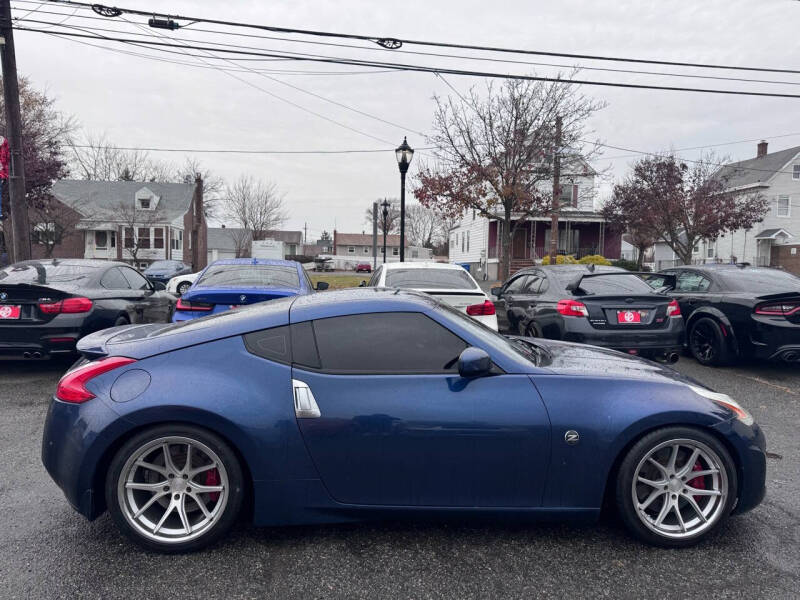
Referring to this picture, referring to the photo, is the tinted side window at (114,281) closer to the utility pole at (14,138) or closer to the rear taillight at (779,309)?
the utility pole at (14,138)

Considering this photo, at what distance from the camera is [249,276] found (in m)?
7.53

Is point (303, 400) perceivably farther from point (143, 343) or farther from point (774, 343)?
point (774, 343)

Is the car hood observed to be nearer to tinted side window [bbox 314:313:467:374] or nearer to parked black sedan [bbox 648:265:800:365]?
tinted side window [bbox 314:313:467:374]

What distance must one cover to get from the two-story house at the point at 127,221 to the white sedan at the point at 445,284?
35809mm

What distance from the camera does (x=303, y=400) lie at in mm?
2811

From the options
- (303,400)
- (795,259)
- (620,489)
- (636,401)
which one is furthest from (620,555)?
(795,259)

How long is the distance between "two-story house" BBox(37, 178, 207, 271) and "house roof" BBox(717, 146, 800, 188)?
40.2 meters

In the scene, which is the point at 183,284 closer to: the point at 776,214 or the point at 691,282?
the point at 691,282

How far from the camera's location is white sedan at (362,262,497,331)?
728 cm

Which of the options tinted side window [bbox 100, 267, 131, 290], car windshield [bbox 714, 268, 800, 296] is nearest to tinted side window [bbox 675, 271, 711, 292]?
car windshield [bbox 714, 268, 800, 296]

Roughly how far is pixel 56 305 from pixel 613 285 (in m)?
6.74

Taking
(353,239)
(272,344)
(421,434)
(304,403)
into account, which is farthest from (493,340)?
(353,239)

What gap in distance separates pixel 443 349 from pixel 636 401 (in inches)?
41.3

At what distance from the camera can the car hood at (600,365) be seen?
3.08 m
